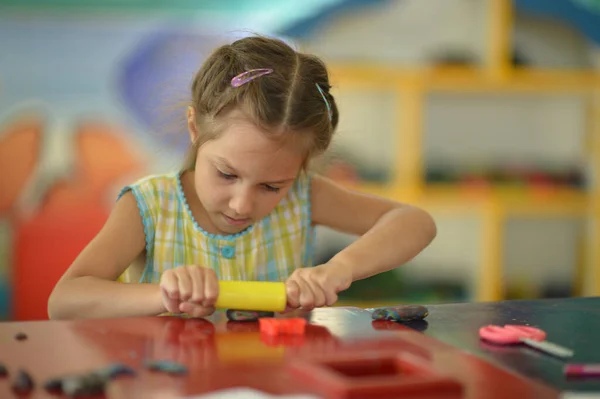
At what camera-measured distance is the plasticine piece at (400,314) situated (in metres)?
1.11

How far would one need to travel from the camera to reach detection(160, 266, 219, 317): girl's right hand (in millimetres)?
1063

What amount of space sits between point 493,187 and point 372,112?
0.58 m

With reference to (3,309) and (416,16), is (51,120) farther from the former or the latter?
(416,16)

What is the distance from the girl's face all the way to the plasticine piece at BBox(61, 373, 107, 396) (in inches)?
21.9

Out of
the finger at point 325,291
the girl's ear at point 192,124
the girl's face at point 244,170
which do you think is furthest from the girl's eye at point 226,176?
the finger at point 325,291

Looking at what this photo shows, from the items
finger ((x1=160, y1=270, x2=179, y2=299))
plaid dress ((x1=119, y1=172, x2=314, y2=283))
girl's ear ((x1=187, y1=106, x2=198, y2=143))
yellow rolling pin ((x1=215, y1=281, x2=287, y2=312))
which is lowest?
yellow rolling pin ((x1=215, y1=281, x2=287, y2=312))

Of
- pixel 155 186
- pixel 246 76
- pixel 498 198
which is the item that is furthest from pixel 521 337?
Answer: pixel 498 198

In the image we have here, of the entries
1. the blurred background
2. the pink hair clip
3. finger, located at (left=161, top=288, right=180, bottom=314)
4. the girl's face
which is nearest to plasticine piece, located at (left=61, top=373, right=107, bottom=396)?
finger, located at (left=161, top=288, right=180, bottom=314)

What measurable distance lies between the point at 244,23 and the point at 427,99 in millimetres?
832

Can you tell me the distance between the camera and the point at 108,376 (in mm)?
791

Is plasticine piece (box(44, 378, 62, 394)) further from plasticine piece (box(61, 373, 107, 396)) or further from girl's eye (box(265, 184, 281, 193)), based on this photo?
girl's eye (box(265, 184, 281, 193))

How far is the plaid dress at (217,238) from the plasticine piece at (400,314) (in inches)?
18.1

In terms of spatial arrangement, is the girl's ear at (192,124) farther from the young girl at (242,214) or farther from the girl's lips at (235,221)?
the girl's lips at (235,221)

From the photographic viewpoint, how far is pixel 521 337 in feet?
3.29
